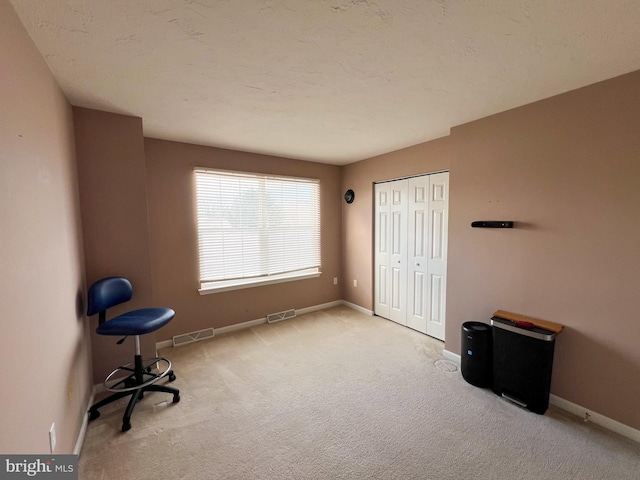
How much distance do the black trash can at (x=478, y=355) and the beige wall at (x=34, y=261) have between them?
2.94 meters

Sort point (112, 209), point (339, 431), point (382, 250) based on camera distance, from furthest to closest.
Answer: point (382, 250), point (112, 209), point (339, 431)

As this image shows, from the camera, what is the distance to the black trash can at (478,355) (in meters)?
2.41

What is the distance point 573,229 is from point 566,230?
0.04m

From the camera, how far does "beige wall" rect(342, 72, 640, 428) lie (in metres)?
1.84

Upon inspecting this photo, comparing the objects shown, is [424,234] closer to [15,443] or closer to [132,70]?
[132,70]

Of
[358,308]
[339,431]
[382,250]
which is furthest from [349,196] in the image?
[339,431]

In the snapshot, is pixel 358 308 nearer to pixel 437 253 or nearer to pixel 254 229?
pixel 437 253

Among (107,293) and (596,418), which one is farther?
(107,293)

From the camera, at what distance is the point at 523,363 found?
2.12 m

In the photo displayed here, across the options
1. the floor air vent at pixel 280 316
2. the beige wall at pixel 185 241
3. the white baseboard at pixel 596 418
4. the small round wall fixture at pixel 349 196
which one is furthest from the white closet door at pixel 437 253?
the beige wall at pixel 185 241

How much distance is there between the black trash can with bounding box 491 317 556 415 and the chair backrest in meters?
3.22

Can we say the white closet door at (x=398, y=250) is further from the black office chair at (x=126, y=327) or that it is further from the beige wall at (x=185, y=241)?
the black office chair at (x=126, y=327)

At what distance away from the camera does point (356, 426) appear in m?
1.99

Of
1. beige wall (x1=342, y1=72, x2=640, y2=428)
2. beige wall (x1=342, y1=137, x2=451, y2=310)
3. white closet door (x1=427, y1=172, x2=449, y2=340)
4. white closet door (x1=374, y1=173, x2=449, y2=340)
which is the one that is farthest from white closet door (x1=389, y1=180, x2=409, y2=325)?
beige wall (x1=342, y1=72, x2=640, y2=428)
